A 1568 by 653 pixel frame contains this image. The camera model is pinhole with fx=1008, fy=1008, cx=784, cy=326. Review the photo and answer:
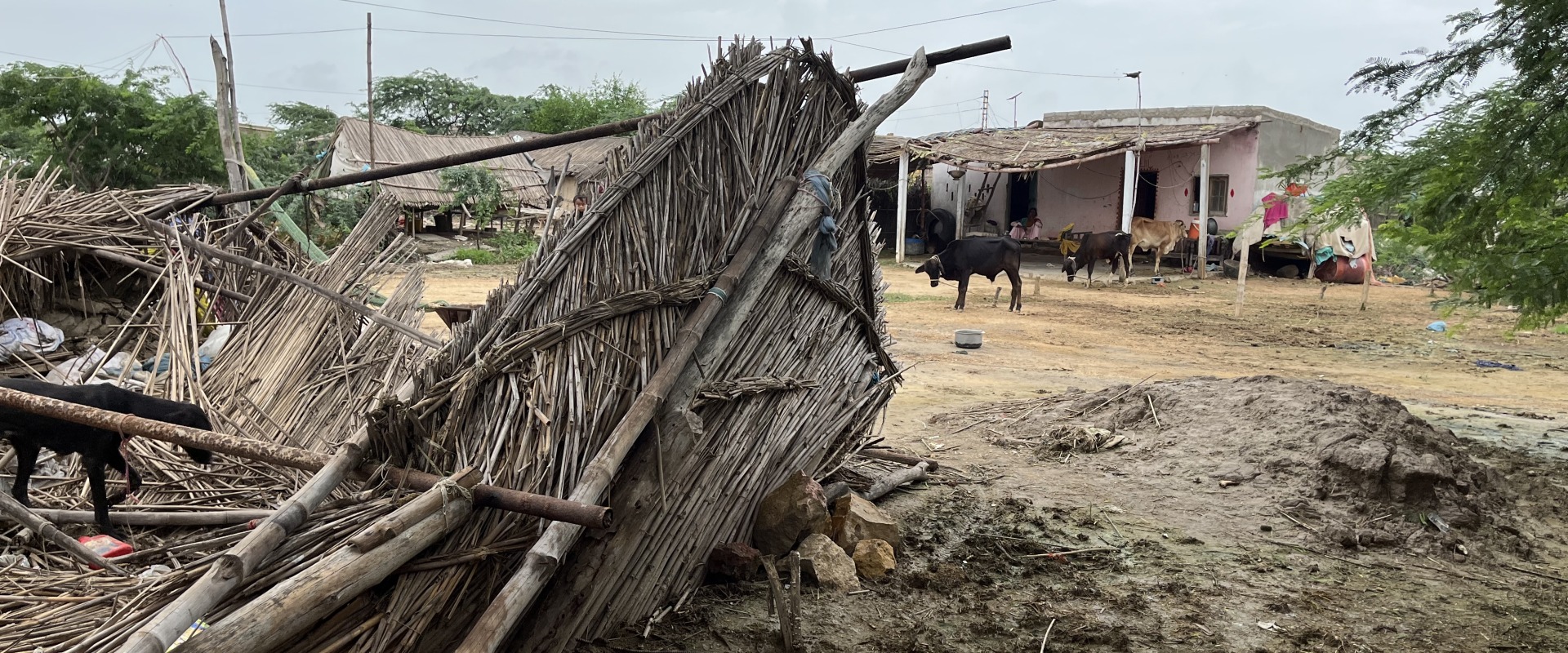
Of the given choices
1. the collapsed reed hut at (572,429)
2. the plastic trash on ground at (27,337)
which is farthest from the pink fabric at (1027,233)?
the plastic trash on ground at (27,337)

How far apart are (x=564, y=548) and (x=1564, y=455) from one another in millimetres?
6800

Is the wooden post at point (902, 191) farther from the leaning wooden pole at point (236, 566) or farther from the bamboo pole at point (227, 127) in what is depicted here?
the leaning wooden pole at point (236, 566)

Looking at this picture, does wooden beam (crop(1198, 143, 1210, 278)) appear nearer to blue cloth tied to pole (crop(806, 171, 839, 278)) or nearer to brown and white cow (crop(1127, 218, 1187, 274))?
brown and white cow (crop(1127, 218, 1187, 274))

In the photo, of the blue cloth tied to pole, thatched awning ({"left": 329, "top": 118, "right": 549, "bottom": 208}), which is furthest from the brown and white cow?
the blue cloth tied to pole

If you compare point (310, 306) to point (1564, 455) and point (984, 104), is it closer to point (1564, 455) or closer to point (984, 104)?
point (1564, 455)

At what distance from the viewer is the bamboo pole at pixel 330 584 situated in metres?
2.36

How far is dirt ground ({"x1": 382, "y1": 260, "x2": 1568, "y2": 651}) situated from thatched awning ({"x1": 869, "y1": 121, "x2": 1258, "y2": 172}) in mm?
10126

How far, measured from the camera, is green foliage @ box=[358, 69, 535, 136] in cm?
3941

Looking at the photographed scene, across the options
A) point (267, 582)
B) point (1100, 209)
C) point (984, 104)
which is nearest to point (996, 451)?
point (267, 582)

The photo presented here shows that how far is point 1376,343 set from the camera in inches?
478

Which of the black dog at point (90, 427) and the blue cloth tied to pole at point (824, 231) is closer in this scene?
the black dog at point (90, 427)

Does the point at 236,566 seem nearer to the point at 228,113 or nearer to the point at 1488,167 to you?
the point at 1488,167

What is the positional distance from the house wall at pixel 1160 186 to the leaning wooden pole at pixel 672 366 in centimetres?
1827

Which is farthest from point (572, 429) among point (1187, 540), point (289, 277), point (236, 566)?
point (1187, 540)
